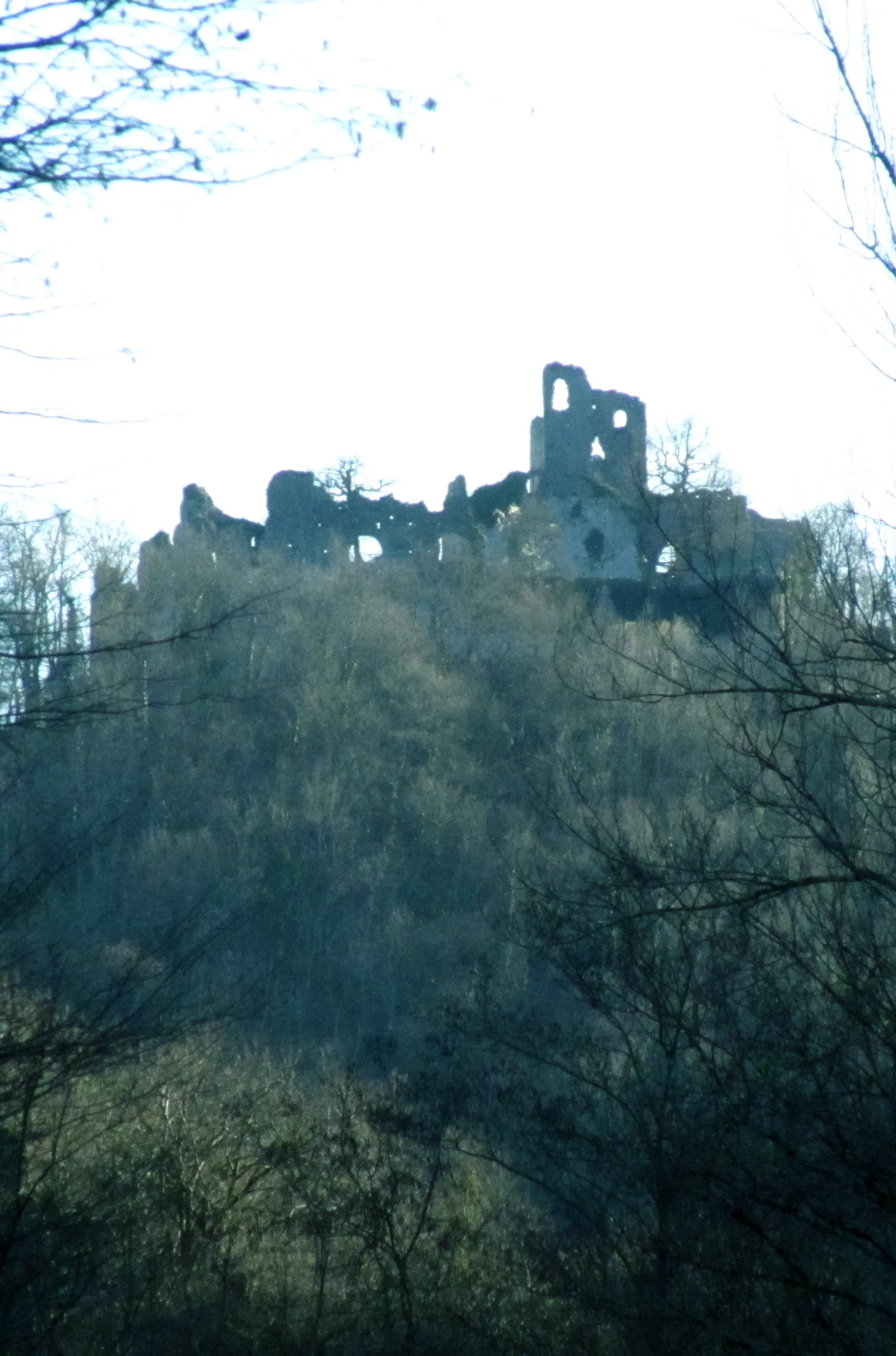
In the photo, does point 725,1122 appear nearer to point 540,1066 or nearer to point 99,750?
point 540,1066

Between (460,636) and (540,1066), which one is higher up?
(460,636)

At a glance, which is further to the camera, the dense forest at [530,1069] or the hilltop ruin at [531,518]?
the hilltop ruin at [531,518]

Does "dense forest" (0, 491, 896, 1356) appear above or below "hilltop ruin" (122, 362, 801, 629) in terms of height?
below

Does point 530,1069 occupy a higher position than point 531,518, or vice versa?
point 531,518


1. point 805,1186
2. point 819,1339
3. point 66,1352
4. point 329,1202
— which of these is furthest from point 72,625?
point 329,1202

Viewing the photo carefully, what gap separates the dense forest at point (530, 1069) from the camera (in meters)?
5.57

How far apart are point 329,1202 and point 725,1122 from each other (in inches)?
295

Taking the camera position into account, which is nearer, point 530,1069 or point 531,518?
point 530,1069

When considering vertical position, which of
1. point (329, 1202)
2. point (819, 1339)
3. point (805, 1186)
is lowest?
point (329, 1202)

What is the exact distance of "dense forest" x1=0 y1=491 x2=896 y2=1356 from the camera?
557cm

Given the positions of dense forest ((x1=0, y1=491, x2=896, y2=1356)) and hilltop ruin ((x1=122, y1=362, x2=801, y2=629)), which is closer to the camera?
dense forest ((x1=0, y1=491, x2=896, y2=1356))

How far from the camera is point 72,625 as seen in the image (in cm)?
479

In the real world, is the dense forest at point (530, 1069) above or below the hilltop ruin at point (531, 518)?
below

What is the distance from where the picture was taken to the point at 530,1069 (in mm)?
13703
